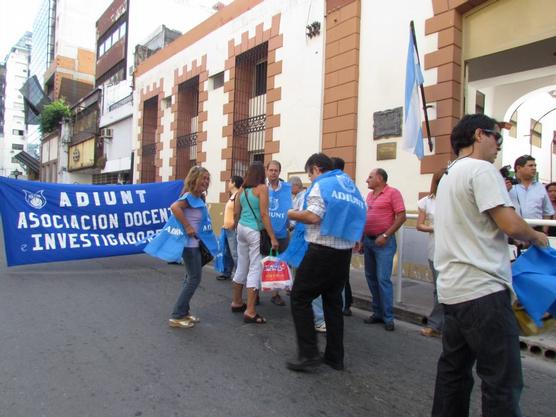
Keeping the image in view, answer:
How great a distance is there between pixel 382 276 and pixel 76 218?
5749 millimetres

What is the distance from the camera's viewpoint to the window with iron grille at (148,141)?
1661 centimetres

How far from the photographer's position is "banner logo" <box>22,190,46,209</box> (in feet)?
24.2

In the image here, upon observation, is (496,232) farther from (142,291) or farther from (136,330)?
(142,291)

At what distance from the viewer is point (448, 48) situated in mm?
6793

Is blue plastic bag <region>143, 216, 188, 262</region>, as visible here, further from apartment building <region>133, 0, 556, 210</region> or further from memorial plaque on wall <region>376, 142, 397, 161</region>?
memorial plaque on wall <region>376, 142, 397, 161</region>

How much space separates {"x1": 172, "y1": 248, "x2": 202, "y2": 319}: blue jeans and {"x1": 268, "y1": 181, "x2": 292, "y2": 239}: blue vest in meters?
1.13

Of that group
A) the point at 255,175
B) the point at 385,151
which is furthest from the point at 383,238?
the point at 385,151

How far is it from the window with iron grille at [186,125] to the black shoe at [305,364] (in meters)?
11.3

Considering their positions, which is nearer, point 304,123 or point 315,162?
point 315,162

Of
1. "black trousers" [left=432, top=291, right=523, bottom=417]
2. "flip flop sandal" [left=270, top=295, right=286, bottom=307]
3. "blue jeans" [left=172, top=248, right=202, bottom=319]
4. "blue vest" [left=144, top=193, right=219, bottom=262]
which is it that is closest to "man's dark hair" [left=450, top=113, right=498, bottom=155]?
"black trousers" [left=432, top=291, right=523, bottom=417]

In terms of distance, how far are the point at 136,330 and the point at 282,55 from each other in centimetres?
763

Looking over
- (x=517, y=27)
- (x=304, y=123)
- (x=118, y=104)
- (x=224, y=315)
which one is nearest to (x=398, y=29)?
(x=517, y=27)

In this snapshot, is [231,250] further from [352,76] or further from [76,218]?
[352,76]

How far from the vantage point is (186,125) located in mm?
14320
